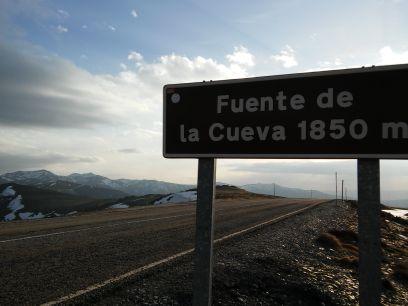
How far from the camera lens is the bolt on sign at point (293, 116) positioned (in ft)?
9.66

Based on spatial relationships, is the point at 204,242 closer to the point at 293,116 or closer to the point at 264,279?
the point at 293,116

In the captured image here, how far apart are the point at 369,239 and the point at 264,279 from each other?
5881 mm

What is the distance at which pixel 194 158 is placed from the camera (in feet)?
11.8

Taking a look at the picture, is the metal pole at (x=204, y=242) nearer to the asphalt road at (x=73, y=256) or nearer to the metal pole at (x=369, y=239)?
the metal pole at (x=369, y=239)

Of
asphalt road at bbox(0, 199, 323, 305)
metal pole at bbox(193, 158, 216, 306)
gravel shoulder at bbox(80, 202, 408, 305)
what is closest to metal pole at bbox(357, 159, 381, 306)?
metal pole at bbox(193, 158, 216, 306)

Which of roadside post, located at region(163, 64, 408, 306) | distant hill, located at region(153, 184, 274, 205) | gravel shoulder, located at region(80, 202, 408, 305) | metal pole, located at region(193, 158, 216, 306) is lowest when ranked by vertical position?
distant hill, located at region(153, 184, 274, 205)

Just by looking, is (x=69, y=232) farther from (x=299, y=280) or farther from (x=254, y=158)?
(x=254, y=158)

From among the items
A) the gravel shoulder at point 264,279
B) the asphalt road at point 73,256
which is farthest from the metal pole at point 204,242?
the asphalt road at point 73,256

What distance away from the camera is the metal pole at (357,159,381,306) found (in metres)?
2.78

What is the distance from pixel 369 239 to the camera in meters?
2.82

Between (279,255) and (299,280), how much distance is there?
2.21 m

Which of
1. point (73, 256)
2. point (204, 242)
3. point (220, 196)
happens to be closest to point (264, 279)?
point (73, 256)

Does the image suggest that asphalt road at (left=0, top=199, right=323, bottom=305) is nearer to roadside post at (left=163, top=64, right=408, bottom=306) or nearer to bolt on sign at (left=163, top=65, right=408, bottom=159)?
roadside post at (left=163, top=64, right=408, bottom=306)

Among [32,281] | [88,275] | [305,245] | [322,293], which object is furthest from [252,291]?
[305,245]
